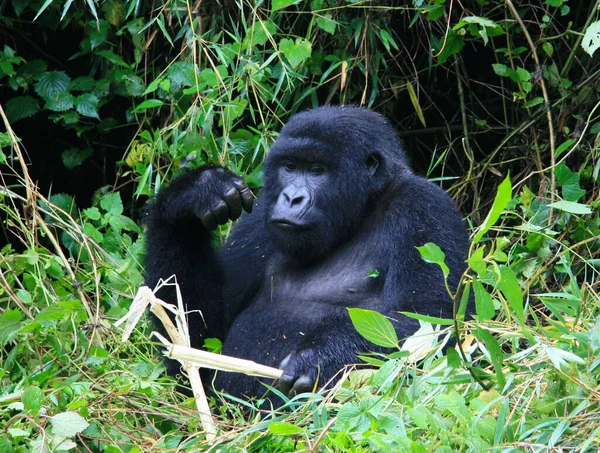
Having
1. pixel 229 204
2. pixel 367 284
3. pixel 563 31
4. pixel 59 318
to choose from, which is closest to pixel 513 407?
pixel 367 284

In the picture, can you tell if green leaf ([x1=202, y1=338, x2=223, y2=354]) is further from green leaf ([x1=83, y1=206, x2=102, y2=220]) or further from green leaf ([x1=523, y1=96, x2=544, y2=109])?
green leaf ([x1=523, y1=96, x2=544, y2=109])

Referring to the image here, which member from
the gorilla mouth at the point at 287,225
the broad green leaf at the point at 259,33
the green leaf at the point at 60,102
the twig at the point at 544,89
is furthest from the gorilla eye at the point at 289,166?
the green leaf at the point at 60,102

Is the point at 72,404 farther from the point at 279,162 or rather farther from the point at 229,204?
the point at 279,162

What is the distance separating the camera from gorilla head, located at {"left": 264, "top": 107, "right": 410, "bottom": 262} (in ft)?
12.4

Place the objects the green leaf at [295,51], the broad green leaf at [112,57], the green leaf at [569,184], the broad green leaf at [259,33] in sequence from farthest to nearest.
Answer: the broad green leaf at [112,57], the broad green leaf at [259,33], the green leaf at [295,51], the green leaf at [569,184]

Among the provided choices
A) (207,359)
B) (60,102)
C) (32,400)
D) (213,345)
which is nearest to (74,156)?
(60,102)

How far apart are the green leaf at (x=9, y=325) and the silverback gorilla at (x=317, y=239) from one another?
0.56 m

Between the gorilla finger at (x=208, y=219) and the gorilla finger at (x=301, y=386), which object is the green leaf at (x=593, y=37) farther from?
the gorilla finger at (x=301, y=386)

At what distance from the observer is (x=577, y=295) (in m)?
2.94

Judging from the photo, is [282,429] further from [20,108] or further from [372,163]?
[20,108]

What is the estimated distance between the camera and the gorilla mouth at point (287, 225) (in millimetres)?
3732

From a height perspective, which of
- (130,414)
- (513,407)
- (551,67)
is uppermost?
(551,67)

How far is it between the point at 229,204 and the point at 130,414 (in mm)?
930

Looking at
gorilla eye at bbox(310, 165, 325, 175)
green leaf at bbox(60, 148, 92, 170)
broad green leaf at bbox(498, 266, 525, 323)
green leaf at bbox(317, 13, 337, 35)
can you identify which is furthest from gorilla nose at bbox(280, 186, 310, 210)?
green leaf at bbox(60, 148, 92, 170)
